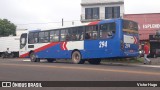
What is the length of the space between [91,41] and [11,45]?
29729 mm

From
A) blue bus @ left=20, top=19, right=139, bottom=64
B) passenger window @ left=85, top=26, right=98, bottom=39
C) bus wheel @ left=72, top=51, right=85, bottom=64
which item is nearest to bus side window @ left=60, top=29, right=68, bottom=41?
blue bus @ left=20, top=19, right=139, bottom=64

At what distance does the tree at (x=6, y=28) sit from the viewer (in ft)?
222

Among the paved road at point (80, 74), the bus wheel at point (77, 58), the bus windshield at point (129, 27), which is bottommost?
the paved road at point (80, 74)

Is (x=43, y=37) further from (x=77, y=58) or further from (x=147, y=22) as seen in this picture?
(x=147, y=22)

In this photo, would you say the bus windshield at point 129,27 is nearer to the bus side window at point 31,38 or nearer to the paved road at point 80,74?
the paved road at point 80,74

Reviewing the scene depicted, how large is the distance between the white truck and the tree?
46.8 ft

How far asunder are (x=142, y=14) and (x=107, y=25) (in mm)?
21583

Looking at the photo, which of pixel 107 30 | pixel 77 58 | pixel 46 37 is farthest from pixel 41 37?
pixel 107 30

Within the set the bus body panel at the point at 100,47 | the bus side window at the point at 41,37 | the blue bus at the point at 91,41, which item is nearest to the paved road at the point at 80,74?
the bus body panel at the point at 100,47

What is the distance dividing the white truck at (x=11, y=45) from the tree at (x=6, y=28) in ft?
46.8

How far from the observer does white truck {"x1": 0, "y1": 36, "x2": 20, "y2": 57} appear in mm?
51281

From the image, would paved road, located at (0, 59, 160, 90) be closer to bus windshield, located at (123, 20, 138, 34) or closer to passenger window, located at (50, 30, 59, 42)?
bus windshield, located at (123, 20, 138, 34)

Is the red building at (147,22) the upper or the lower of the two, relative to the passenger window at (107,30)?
upper

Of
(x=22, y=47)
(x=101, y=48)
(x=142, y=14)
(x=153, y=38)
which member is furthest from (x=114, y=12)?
(x=101, y=48)
